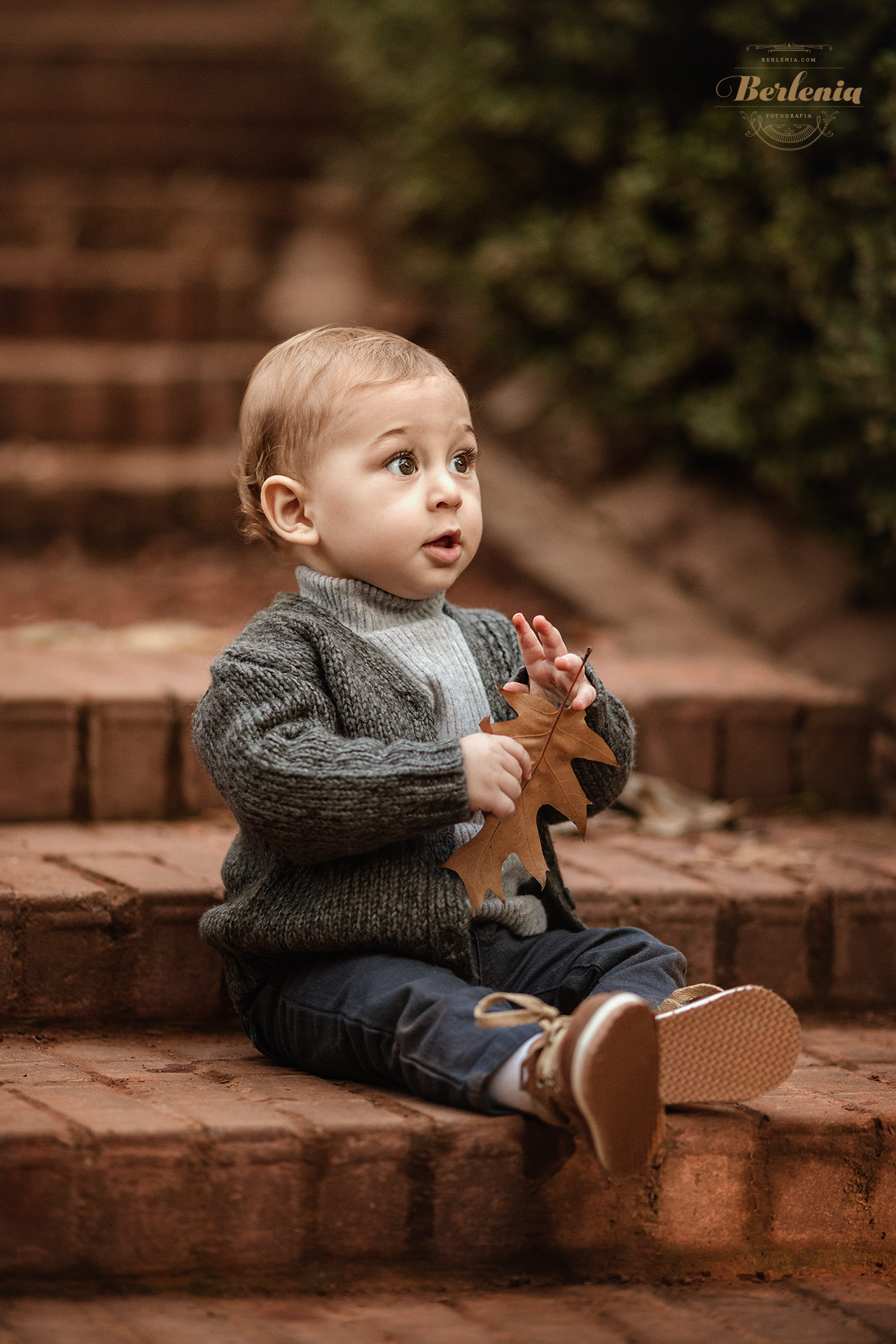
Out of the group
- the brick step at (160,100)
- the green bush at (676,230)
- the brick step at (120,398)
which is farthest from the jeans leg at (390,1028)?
the brick step at (160,100)

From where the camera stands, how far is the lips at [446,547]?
1910 mm

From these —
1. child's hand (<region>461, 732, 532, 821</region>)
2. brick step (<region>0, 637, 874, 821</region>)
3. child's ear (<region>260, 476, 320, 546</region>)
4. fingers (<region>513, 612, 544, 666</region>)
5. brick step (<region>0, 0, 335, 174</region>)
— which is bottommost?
brick step (<region>0, 637, 874, 821</region>)

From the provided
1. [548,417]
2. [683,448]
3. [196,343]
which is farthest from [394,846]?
[196,343]

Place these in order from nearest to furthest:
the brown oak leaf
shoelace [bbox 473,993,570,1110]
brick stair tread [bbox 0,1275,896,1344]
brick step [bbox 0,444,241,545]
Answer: brick stair tread [bbox 0,1275,896,1344]
shoelace [bbox 473,993,570,1110]
the brown oak leaf
brick step [bbox 0,444,241,545]

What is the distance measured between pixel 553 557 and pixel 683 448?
0.52 meters

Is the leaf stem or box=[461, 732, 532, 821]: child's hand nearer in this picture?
box=[461, 732, 532, 821]: child's hand

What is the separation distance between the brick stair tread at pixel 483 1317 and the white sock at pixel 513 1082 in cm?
22

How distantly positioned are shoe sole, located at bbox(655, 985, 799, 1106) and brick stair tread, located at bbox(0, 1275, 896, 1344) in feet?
0.78

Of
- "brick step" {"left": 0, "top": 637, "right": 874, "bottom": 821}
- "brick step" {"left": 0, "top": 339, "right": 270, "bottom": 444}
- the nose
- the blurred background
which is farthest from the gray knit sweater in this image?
"brick step" {"left": 0, "top": 339, "right": 270, "bottom": 444}

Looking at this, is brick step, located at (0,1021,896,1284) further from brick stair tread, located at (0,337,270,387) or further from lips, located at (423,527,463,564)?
brick stair tread, located at (0,337,270,387)

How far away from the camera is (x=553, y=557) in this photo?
405 cm

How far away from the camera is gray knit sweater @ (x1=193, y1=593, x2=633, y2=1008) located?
1.73 m

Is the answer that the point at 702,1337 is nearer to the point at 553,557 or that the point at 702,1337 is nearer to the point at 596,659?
the point at 596,659

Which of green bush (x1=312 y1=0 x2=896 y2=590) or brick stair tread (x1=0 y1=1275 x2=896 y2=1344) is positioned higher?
green bush (x1=312 y1=0 x2=896 y2=590)
